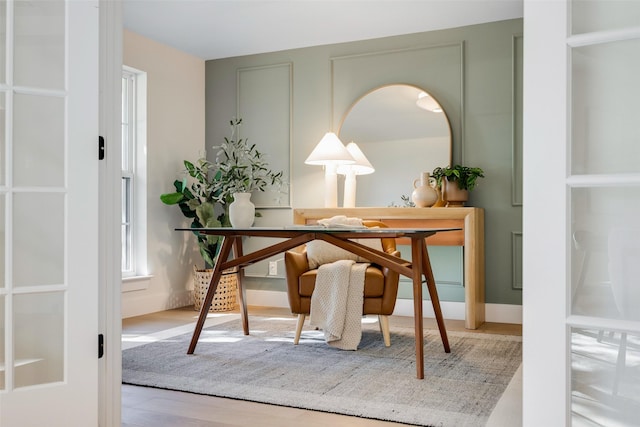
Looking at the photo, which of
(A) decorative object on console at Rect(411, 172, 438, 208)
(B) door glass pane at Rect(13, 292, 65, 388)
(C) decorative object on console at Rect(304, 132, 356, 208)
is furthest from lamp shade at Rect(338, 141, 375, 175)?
(B) door glass pane at Rect(13, 292, 65, 388)

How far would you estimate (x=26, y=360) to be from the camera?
1.90 metres

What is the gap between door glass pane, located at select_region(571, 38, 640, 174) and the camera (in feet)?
4.62

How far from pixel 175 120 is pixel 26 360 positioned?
12.2 ft

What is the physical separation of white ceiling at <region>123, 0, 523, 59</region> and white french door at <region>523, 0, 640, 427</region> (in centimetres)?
296

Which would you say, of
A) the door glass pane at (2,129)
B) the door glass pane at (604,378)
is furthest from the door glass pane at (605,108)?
the door glass pane at (2,129)

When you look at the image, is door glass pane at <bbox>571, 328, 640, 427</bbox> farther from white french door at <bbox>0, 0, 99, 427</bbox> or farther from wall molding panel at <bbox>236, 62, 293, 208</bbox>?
wall molding panel at <bbox>236, 62, 293, 208</bbox>

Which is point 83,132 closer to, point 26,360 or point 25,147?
point 25,147

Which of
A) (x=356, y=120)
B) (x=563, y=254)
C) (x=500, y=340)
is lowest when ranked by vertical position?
(x=500, y=340)

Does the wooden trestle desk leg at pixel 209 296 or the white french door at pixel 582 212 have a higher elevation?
the white french door at pixel 582 212

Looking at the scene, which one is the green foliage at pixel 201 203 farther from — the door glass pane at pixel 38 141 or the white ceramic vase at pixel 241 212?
the door glass pane at pixel 38 141

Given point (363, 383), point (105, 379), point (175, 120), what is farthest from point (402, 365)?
point (175, 120)

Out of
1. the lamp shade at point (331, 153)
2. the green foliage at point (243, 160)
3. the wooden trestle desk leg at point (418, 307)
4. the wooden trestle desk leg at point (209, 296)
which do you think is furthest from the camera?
the green foliage at point (243, 160)

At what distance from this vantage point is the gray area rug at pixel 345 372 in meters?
2.45

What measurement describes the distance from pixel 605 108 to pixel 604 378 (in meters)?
0.67
